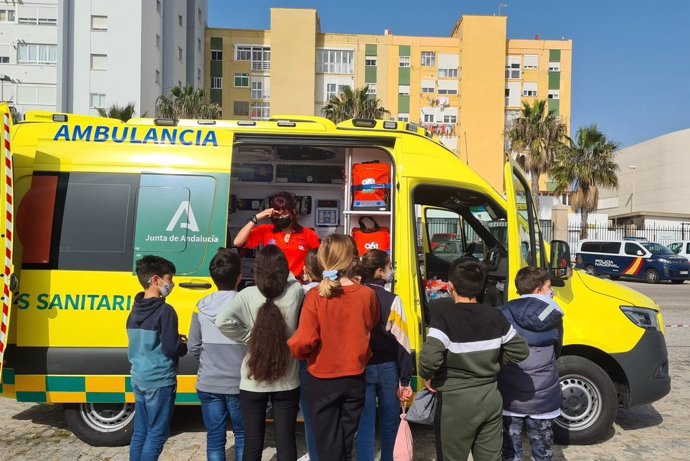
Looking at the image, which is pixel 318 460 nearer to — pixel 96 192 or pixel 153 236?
pixel 153 236

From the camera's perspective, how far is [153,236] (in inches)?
178

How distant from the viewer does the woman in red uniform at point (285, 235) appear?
526 cm

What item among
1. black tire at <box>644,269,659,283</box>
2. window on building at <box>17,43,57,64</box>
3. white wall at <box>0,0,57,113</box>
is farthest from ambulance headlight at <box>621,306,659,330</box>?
window on building at <box>17,43,57,64</box>

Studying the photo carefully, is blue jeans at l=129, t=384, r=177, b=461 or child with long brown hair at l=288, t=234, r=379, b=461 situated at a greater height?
child with long brown hair at l=288, t=234, r=379, b=461

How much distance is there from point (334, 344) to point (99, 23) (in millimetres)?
38114

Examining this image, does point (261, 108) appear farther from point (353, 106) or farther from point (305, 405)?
point (305, 405)

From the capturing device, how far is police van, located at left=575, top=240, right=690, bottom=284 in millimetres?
21016

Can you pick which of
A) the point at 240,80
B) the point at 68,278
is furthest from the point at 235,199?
the point at 240,80

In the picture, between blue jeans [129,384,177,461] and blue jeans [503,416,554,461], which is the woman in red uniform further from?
blue jeans [503,416,554,461]

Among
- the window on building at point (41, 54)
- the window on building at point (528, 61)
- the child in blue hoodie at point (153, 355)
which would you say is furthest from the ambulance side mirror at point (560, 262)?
the window on building at point (528, 61)

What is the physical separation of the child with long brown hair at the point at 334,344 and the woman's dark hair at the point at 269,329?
0.15 m

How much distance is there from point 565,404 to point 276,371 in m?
2.88

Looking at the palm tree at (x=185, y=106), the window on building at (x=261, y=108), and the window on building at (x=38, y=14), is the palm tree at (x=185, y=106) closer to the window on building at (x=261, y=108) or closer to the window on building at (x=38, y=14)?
the window on building at (x=38, y=14)

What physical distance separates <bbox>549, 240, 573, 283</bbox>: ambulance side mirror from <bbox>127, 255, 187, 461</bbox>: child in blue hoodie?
3.07 meters
